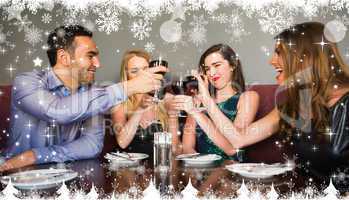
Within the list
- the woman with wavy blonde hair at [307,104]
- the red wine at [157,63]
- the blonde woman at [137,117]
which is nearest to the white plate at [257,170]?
the woman with wavy blonde hair at [307,104]

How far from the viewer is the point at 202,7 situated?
179 centimetres

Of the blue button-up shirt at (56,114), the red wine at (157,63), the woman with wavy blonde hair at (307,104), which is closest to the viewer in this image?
the woman with wavy blonde hair at (307,104)

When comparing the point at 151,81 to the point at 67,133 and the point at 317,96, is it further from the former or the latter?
the point at 317,96

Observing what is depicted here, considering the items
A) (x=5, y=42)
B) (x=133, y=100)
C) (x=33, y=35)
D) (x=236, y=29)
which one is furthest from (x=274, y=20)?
(x=5, y=42)

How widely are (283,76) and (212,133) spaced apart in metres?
0.43

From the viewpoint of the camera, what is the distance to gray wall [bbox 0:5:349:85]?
1.77 m

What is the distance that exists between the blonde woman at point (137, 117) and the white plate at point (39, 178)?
634 mm

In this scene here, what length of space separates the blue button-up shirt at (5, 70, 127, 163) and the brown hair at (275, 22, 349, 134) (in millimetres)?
787

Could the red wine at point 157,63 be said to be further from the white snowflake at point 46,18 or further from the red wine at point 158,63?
the white snowflake at point 46,18

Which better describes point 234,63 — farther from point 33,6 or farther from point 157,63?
point 33,6

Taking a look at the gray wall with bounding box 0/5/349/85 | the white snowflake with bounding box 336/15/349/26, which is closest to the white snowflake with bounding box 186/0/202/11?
the gray wall with bounding box 0/5/349/85

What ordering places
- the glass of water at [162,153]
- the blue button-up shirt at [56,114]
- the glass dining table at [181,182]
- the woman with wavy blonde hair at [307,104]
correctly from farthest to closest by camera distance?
the blue button-up shirt at [56,114]
the woman with wavy blonde hair at [307,104]
the glass of water at [162,153]
the glass dining table at [181,182]

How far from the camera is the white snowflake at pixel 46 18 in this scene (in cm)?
182

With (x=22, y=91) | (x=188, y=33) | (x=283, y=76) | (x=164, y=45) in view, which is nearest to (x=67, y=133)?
(x=22, y=91)
